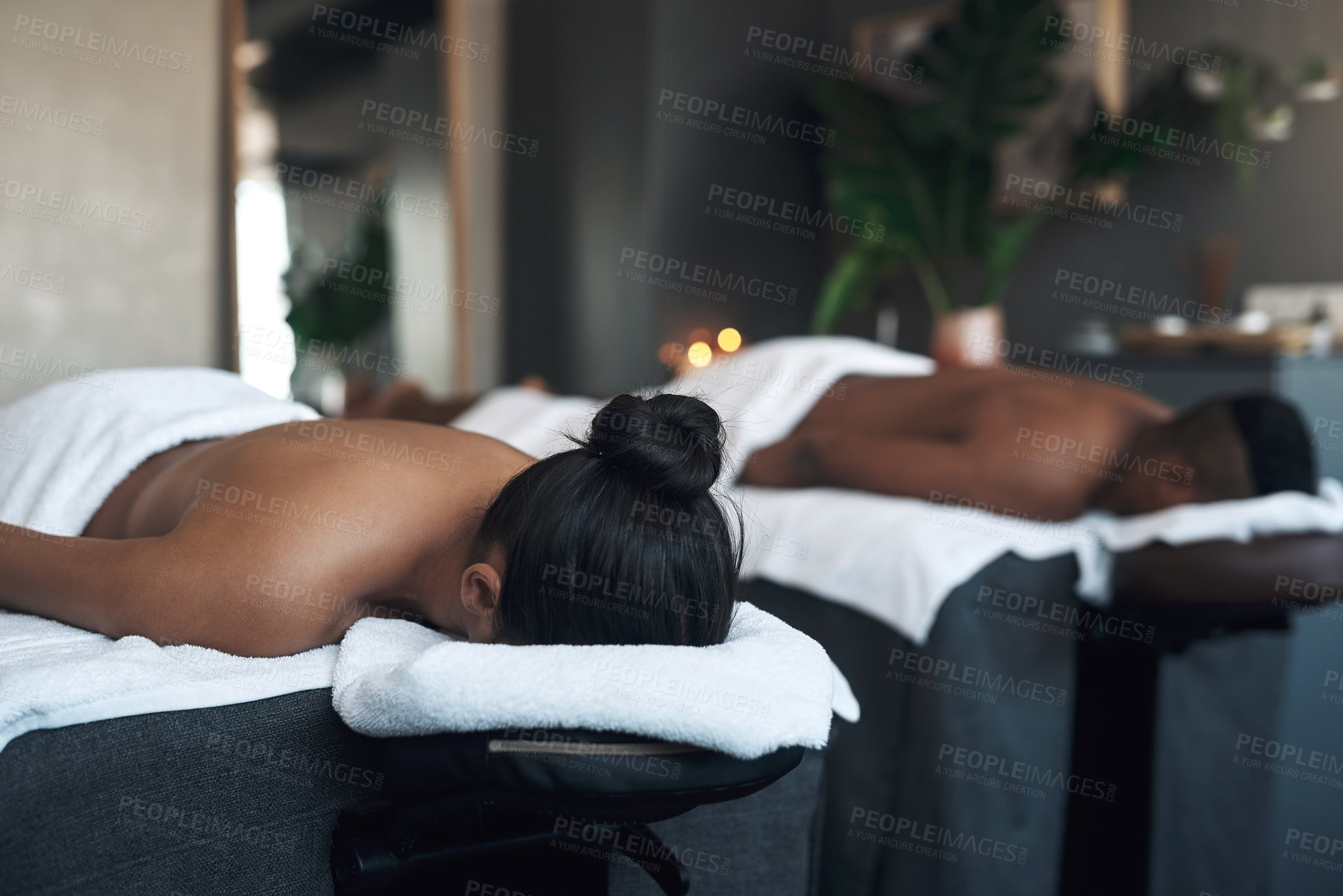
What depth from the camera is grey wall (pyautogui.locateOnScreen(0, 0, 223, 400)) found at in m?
3.06

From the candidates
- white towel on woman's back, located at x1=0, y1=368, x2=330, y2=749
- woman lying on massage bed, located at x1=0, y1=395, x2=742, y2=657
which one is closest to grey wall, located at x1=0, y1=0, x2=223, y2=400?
white towel on woman's back, located at x1=0, y1=368, x2=330, y2=749

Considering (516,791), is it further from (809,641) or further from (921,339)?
(921,339)

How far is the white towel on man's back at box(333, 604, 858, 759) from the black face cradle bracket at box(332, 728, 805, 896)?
0.04 ft

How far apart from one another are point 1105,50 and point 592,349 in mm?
1948

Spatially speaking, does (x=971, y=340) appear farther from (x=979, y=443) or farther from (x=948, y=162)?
(x=979, y=443)

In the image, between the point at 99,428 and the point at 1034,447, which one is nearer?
the point at 99,428

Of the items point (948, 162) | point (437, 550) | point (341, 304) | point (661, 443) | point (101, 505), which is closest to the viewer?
point (661, 443)

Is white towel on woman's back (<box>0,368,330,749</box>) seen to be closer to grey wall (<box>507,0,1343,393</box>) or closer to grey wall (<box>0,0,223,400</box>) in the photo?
grey wall (<box>0,0,223,400</box>)

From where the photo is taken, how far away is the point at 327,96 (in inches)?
146

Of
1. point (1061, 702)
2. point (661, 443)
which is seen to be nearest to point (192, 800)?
point (661, 443)

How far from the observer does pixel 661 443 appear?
765 mm

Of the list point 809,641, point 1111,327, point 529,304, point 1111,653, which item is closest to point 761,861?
point 809,641

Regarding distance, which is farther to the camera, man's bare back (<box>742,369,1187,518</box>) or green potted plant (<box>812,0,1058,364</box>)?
green potted plant (<box>812,0,1058,364</box>)

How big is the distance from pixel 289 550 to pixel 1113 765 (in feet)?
4.06
